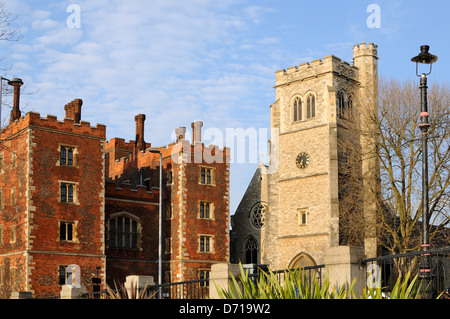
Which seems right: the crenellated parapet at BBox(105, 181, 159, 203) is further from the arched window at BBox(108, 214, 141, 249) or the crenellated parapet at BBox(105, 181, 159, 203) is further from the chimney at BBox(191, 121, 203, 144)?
the chimney at BBox(191, 121, 203, 144)

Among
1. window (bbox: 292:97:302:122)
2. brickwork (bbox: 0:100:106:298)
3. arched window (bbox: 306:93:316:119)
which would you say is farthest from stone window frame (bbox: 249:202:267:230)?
brickwork (bbox: 0:100:106:298)

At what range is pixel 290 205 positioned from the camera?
171 ft

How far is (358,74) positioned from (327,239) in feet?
45.6

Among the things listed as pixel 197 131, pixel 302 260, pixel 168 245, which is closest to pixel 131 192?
pixel 168 245

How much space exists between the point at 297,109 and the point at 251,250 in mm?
14341

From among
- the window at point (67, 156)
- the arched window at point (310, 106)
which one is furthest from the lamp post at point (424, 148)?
the arched window at point (310, 106)

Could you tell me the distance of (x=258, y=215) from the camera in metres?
60.5

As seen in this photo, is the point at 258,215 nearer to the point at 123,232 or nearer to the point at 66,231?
the point at 123,232

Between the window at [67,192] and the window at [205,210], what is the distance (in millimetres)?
10534

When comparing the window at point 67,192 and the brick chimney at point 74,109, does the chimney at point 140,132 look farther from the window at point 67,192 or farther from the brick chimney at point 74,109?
the window at point 67,192

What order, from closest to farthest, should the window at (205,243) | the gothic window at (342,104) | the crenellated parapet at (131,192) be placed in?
1. the crenellated parapet at (131,192)
2. the window at (205,243)
3. the gothic window at (342,104)

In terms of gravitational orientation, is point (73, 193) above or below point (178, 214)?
above

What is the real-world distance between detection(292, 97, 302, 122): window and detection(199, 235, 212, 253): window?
11.8 meters

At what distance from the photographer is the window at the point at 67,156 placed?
44.9m
